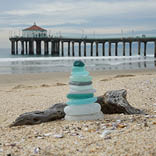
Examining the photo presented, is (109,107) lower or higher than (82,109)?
lower

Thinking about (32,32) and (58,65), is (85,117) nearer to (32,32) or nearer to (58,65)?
(58,65)

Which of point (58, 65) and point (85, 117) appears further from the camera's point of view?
point (58, 65)

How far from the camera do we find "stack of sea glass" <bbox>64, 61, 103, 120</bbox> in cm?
510

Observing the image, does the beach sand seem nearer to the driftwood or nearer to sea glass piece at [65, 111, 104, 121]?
sea glass piece at [65, 111, 104, 121]

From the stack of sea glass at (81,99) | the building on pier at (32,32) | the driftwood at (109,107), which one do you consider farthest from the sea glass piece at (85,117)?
the building on pier at (32,32)

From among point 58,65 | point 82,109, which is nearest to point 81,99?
point 82,109

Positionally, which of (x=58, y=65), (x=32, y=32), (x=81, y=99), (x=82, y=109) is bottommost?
(x=58, y=65)

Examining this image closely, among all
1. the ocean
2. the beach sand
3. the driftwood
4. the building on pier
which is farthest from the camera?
the building on pier

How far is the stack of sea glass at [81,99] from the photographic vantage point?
16.7 ft

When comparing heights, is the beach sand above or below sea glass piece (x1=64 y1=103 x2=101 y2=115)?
below

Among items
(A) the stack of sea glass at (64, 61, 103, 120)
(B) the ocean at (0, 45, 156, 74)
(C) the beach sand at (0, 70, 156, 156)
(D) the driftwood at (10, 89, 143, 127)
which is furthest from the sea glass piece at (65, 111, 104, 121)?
(B) the ocean at (0, 45, 156, 74)

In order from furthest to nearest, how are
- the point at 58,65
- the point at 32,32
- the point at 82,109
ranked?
the point at 32,32 → the point at 58,65 → the point at 82,109

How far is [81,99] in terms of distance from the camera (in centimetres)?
511

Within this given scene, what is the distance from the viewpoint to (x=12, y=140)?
4.30 metres
